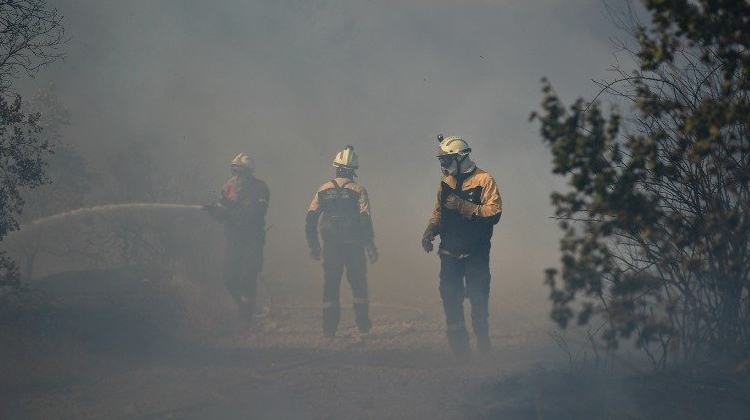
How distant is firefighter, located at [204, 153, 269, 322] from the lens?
9.14 m

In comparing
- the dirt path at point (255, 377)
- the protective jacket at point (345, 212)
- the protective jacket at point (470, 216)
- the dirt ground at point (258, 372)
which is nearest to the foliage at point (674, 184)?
the dirt ground at point (258, 372)

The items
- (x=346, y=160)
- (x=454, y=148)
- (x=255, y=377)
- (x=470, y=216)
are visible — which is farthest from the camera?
(x=346, y=160)

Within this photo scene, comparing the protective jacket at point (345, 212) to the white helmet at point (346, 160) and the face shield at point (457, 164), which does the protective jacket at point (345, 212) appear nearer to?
the white helmet at point (346, 160)

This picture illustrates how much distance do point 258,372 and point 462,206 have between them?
2.60 meters

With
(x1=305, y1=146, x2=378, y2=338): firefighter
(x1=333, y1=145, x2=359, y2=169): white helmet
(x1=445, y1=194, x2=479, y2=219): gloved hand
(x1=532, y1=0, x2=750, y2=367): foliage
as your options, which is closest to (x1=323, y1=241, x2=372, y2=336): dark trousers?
(x1=305, y1=146, x2=378, y2=338): firefighter

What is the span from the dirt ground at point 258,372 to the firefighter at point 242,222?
63 centimetres

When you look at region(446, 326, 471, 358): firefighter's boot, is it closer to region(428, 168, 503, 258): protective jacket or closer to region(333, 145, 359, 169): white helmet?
region(428, 168, 503, 258): protective jacket

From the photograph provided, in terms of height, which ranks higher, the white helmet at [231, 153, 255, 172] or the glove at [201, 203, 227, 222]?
the white helmet at [231, 153, 255, 172]

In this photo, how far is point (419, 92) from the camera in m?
22.2

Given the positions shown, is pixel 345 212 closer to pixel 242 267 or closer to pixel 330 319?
pixel 330 319

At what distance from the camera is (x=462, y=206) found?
6023mm

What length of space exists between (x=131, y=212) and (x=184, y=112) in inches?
397

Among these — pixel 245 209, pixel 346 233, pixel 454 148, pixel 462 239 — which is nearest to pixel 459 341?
pixel 462 239

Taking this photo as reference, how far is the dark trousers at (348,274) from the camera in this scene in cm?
808
